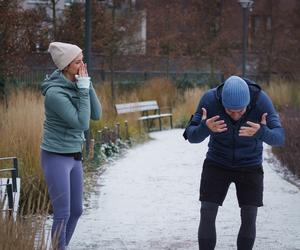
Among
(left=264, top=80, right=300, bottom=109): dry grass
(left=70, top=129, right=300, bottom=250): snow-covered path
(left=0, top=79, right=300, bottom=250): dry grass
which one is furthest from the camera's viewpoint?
(left=264, top=80, right=300, bottom=109): dry grass

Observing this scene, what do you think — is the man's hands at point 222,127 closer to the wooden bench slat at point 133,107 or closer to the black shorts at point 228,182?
the black shorts at point 228,182

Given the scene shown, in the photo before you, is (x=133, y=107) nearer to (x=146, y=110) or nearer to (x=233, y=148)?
(x=146, y=110)

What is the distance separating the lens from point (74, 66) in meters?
4.85

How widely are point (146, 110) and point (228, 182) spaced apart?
11.5m

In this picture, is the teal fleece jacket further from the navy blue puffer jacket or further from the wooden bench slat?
the wooden bench slat

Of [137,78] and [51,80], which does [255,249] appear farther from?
[137,78]

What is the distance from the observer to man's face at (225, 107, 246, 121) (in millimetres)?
4566

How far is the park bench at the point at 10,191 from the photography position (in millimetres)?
4359

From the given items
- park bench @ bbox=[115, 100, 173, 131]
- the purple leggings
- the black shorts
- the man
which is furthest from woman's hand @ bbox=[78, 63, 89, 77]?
park bench @ bbox=[115, 100, 173, 131]

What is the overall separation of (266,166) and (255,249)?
16.4ft

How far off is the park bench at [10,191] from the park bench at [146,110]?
7.37 metres

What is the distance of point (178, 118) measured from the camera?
17.6 metres

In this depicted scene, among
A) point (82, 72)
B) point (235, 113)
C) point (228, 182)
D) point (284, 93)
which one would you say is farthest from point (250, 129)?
point (284, 93)

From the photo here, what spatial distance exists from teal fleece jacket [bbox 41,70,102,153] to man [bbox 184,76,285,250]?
0.70m
